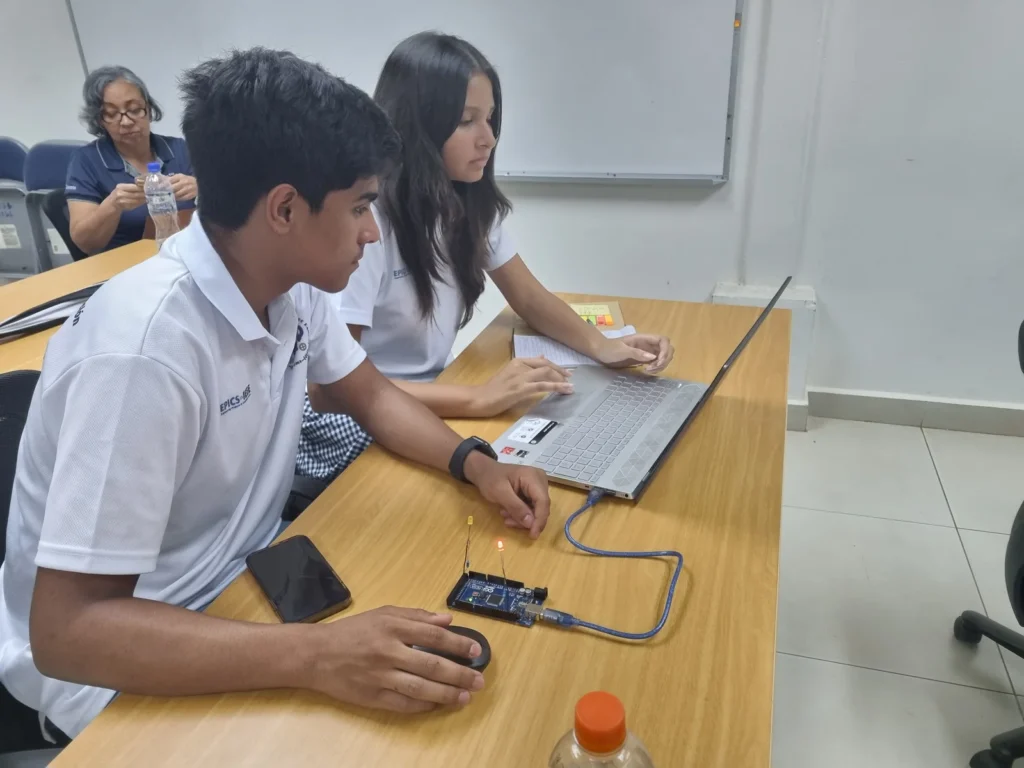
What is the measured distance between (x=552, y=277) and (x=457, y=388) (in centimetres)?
159

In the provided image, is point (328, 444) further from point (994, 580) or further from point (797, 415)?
point (797, 415)

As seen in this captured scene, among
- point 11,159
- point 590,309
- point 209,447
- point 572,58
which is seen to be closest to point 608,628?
point 209,447

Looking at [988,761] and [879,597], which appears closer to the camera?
[988,761]

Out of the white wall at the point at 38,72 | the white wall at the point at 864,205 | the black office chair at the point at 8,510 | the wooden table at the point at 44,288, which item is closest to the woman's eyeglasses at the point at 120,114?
the wooden table at the point at 44,288

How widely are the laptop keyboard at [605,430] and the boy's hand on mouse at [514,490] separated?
7 cm

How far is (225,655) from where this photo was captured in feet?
2.15

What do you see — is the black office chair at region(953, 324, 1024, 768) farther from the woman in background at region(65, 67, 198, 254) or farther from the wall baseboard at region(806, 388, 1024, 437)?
the woman in background at region(65, 67, 198, 254)

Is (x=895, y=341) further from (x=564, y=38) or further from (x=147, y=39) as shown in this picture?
(x=147, y=39)

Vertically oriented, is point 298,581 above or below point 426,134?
below

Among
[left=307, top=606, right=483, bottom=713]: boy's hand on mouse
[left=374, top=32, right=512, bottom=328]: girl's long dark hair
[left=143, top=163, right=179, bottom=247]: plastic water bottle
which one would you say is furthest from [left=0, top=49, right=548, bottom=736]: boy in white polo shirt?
[left=143, top=163, right=179, bottom=247]: plastic water bottle

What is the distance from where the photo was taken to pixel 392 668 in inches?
25.5

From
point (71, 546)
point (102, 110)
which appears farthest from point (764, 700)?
point (102, 110)

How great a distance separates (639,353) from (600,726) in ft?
3.04

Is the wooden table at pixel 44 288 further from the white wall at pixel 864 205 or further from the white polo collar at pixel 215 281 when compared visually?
the white wall at pixel 864 205
